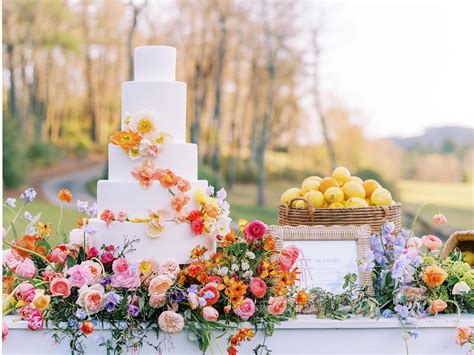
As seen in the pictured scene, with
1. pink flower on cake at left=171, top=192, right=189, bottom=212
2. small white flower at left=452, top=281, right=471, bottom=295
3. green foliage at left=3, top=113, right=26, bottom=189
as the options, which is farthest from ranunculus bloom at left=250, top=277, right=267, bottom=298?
green foliage at left=3, top=113, right=26, bottom=189

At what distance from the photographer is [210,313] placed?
2.11 m

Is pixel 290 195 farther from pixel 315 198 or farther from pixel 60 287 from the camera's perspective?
pixel 60 287

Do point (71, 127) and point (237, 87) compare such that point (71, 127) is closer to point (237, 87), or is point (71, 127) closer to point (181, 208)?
point (237, 87)

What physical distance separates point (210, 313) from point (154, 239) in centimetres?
39

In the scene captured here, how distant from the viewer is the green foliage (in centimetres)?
983

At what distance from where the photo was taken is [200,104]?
1203cm

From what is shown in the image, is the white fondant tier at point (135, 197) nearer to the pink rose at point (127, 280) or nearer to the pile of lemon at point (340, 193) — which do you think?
the pink rose at point (127, 280)

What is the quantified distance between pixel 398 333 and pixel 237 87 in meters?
11.4

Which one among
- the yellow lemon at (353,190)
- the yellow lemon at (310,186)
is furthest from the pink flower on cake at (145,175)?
the yellow lemon at (353,190)

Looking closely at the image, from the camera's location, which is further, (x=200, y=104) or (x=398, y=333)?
(x=200, y=104)

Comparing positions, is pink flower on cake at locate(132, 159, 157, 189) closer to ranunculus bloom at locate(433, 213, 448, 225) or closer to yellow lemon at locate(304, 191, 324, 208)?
yellow lemon at locate(304, 191, 324, 208)

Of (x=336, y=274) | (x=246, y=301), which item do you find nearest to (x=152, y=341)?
(x=246, y=301)

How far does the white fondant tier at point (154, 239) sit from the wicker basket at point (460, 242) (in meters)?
1.19

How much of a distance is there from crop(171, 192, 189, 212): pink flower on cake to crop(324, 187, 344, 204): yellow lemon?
2.42ft
